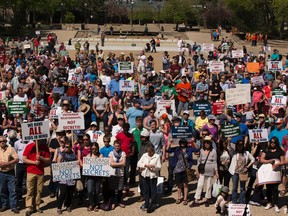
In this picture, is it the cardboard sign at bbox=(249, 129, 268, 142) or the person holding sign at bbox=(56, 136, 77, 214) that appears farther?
the cardboard sign at bbox=(249, 129, 268, 142)

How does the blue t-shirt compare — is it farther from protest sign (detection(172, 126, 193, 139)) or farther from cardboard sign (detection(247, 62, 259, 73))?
cardboard sign (detection(247, 62, 259, 73))

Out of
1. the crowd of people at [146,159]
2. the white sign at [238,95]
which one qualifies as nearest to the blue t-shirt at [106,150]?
the crowd of people at [146,159]

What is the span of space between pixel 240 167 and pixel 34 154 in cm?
458

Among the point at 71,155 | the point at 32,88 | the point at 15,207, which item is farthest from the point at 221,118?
the point at 32,88

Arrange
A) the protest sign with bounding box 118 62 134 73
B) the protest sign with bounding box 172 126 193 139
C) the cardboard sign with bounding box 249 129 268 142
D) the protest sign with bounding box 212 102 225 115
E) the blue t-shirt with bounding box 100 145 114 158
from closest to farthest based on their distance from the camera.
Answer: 1. the blue t-shirt with bounding box 100 145 114 158
2. the protest sign with bounding box 172 126 193 139
3. the cardboard sign with bounding box 249 129 268 142
4. the protest sign with bounding box 212 102 225 115
5. the protest sign with bounding box 118 62 134 73

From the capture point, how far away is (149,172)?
464 inches

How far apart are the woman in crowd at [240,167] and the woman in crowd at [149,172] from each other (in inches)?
68.0

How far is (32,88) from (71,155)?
8453 millimetres

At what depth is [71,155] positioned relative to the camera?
1185cm

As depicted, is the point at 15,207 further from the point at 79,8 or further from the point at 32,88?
the point at 79,8

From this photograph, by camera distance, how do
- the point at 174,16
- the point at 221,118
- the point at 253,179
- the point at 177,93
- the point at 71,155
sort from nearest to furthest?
1. the point at 71,155
2. the point at 253,179
3. the point at 221,118
4. the point at 177,93
5. the point at 174,16

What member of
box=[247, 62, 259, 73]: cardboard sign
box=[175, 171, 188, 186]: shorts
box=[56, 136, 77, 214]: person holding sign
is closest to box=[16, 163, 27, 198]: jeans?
box=[56, 136, 77, 214]: person holding sign

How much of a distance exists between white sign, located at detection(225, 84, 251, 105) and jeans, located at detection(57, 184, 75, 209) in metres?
Result: 6.69

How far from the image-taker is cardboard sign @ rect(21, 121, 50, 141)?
1180cm
